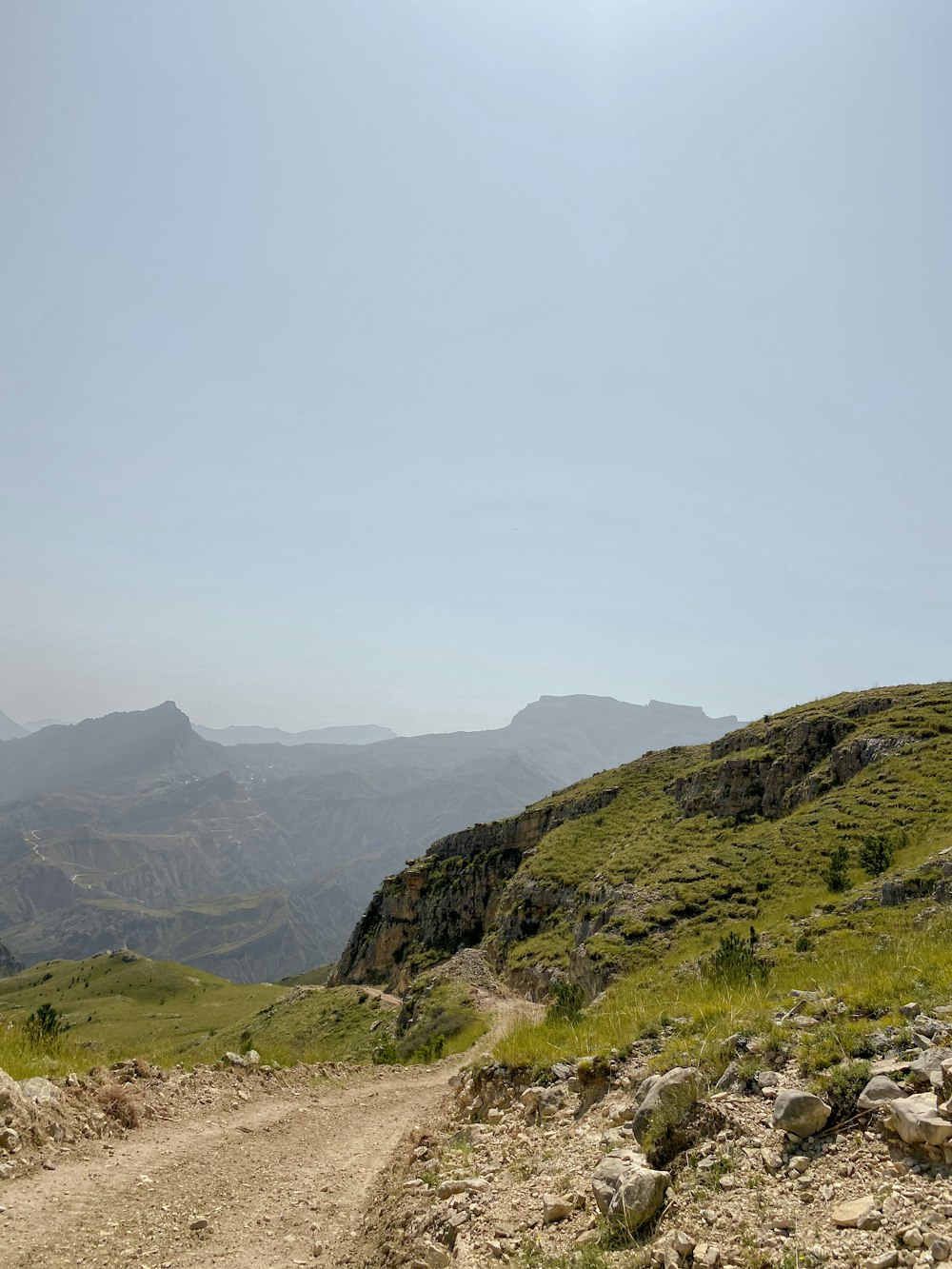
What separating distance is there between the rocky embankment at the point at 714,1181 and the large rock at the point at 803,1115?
0.01m

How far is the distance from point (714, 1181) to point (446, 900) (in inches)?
3276

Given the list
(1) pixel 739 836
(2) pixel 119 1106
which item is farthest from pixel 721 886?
(2) pixel 119 1106

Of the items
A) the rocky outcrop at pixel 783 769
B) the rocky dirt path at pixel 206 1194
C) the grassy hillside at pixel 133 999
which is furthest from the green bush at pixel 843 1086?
the grassy hillside at pixel 133 999

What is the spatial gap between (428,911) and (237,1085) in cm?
7318

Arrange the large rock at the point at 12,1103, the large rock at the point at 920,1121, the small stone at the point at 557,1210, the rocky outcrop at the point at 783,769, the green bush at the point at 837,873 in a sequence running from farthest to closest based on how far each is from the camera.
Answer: the rocky outcrop at the point at 783,769 → the green bush at the point at 837,873 → the large rock at the point at 12,1103 → the small stone at the point at 557,1210 → the large rock at the point at 920,1121

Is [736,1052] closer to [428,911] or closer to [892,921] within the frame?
[892,921]

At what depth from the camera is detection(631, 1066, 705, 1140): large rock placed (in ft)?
25.1

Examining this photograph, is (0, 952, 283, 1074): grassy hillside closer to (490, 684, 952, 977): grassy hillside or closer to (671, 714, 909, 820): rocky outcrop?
(490, 684, 952, 977): grassy hillside

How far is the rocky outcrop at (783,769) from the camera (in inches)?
2141

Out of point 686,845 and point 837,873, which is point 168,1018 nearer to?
point 686,845

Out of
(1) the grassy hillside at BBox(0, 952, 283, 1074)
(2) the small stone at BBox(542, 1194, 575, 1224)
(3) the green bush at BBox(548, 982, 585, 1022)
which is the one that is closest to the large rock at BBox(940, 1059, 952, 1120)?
(2) the small stone at BBox(542, 1194, 575, 1224)

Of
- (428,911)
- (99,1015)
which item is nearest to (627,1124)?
(428,911)

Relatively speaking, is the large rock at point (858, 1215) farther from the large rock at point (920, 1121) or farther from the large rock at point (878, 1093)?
the large rock at point (878, 1093)

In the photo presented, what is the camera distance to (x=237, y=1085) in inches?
651
